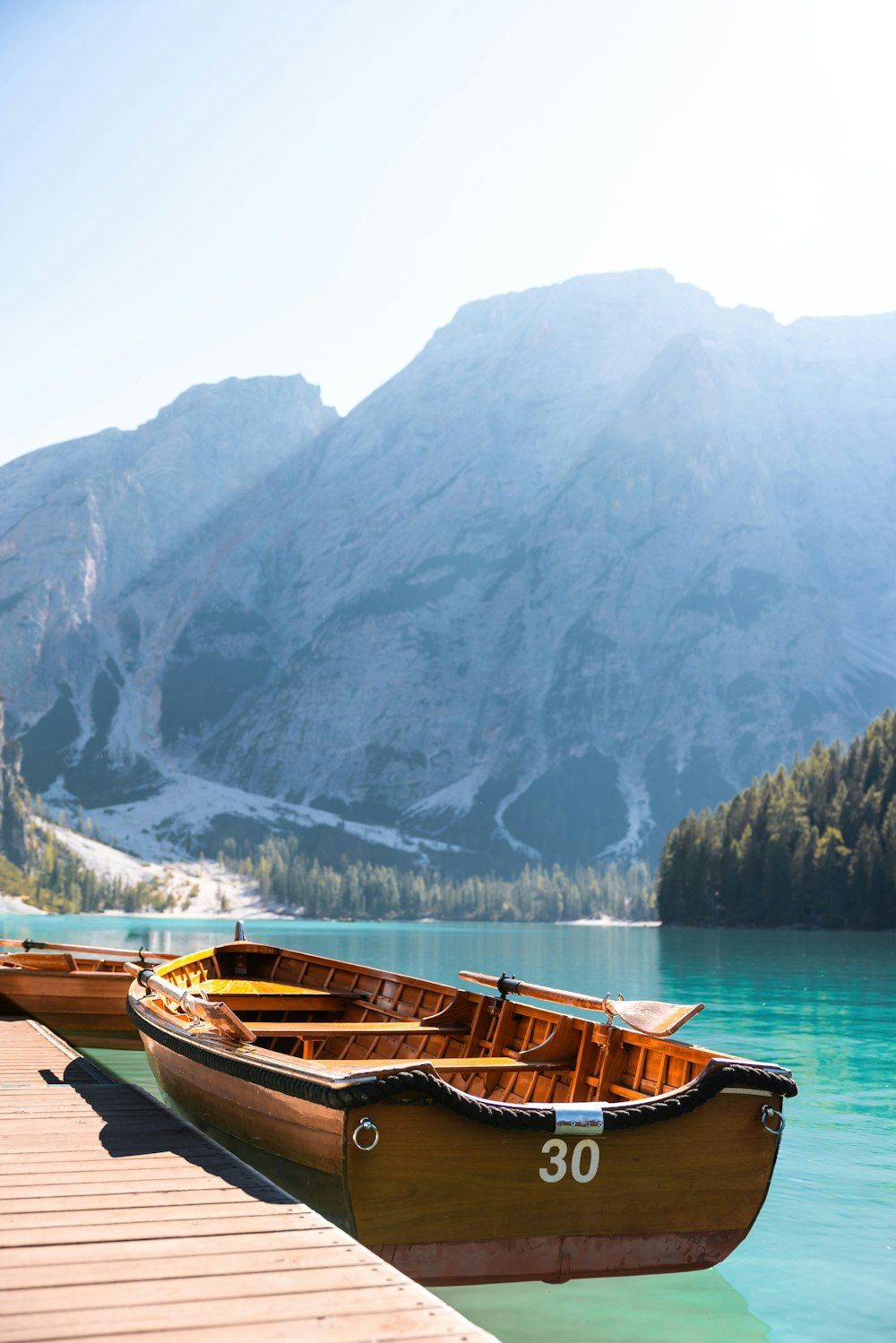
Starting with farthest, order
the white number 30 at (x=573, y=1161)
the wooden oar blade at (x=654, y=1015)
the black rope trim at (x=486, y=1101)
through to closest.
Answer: the wooden oar blade at (x=654, y=1015) → the white number 30 at (x=573, y=1161) → the black rope trim at (x=486, y=1101)

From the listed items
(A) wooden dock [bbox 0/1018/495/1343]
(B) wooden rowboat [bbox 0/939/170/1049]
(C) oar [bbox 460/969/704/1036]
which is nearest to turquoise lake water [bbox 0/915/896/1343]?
(B) wooden rowboat [bbox 0/939/170/1049]

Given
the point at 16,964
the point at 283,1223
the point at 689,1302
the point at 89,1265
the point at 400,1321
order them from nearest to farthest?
the point at 400,1321 < the point at 89,1265 < the point at 283,1223 < the point at 689,1302 < the point at 16,964

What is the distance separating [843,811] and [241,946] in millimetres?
121053

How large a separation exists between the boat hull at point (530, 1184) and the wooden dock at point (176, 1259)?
687mm

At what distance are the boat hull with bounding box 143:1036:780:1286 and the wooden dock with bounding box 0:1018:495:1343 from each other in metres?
0.69

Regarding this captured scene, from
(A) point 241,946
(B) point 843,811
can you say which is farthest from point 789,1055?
(B) point 843,811

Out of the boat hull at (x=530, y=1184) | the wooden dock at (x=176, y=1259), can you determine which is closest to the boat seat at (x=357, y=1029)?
the wooden dock at (x=176, y=1259)

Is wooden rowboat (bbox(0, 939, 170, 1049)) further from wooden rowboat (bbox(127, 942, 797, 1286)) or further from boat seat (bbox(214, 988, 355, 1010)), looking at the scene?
wooden rowboat (bbox(127, 942, 797, 1286))

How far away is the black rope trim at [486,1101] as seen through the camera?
9438 mm

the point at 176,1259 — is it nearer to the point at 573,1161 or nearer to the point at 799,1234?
the point at 573,1161

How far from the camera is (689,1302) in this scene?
39.8ft

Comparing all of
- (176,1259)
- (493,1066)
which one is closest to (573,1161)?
(493,1066)

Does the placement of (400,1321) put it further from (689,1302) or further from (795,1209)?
(795,1209)

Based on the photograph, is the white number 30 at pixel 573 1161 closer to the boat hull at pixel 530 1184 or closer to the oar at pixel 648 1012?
the boat hull at pixel 530 1184
